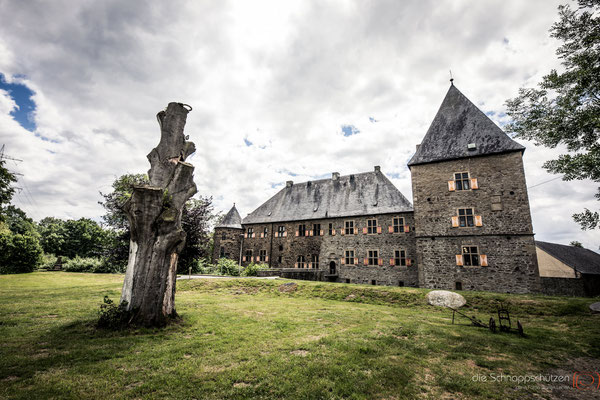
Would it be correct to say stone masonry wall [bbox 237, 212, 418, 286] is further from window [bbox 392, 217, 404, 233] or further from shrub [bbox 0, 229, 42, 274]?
shrub [bbox 0, 229, 42, 274]

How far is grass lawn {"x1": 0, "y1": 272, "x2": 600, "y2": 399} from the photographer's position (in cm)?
332

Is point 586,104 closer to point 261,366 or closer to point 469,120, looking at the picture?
point 469,120

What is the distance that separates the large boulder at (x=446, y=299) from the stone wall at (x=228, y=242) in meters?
21.1

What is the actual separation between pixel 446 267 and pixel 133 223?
57.3 ft

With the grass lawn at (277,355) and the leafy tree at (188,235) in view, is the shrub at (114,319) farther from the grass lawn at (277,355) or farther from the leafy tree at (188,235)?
the leafy tree at (188,235)

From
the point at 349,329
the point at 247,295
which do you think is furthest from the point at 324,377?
the point at 247,295

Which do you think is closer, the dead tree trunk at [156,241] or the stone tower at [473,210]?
the dead tree trunk at [156,241]

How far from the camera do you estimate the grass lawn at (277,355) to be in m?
3.32

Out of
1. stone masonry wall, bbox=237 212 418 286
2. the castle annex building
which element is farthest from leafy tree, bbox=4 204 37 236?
stone masonry wall, bbox=237 212 418 286

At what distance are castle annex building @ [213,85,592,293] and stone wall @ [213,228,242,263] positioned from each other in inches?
10.5

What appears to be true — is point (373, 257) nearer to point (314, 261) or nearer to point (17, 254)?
point (314, 261)

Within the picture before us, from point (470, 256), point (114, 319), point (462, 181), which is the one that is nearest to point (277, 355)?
point (114, 319)

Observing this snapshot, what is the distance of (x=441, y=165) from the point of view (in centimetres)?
1778

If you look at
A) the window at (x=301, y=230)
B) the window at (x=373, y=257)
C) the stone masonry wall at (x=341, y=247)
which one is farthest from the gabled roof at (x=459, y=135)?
the window at (x=301, y=230)
